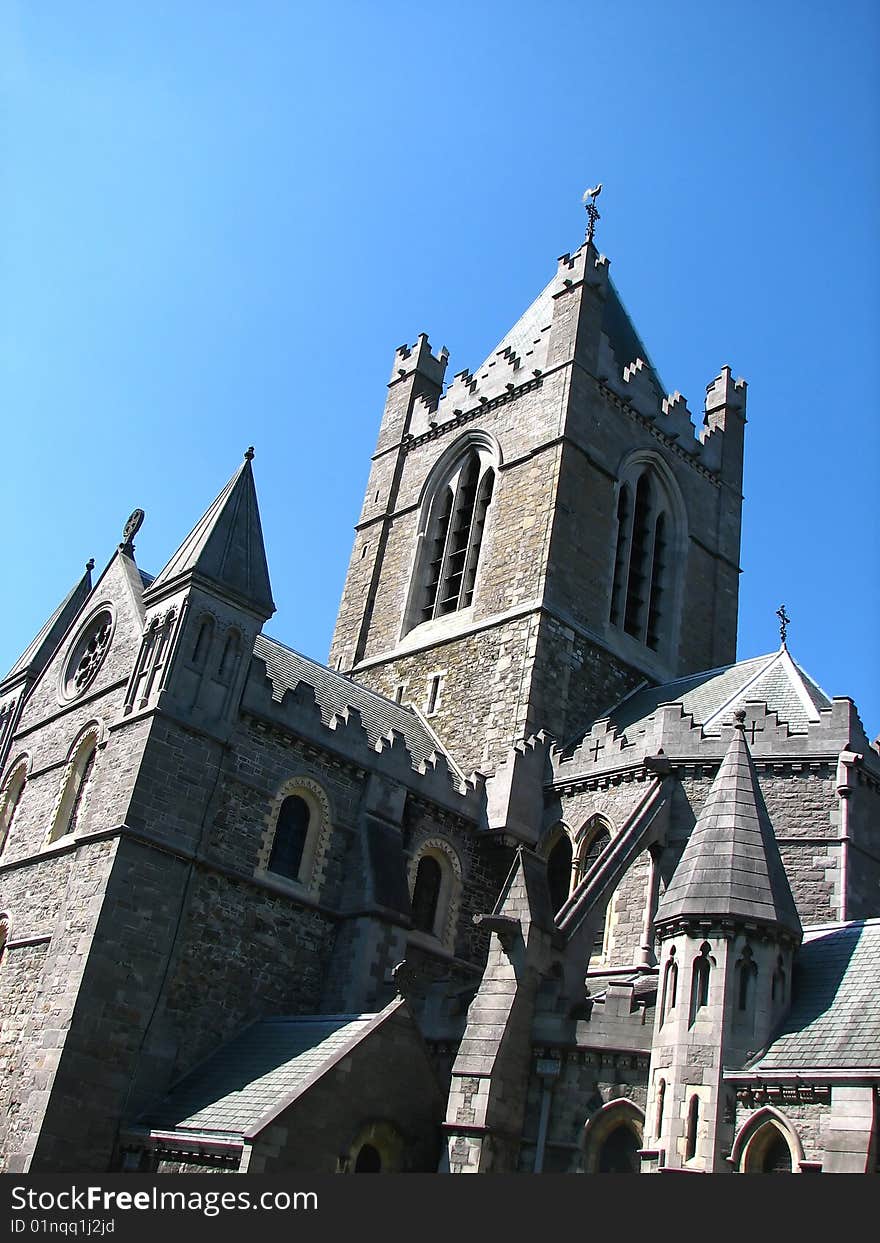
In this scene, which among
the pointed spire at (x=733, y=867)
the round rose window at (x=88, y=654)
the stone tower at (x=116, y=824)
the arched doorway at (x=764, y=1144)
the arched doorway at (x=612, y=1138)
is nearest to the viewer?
the arched doorway at (x=764, y=1144)

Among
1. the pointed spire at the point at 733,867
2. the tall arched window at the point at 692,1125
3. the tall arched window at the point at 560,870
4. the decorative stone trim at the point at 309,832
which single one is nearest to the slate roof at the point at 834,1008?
the pointed spire at the point at 733,867

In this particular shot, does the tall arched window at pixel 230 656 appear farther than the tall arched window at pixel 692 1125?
Yes

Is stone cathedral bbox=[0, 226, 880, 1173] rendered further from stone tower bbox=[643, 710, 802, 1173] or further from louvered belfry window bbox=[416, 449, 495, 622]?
louvered belfry window bbox=[416, 449, 495, 622]

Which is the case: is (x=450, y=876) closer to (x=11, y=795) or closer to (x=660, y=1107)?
(x=660, y=1107)

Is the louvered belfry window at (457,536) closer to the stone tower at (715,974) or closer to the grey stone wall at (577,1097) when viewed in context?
the stone tower at (715,974)

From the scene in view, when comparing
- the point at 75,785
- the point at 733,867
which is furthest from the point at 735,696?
the point at 75,785

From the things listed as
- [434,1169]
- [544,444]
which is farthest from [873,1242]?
[544,444]

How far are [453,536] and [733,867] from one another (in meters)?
17.4

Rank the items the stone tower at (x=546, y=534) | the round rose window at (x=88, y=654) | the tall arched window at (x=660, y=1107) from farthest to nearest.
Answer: the stone tower at (x=546, y=534) < the round rose window at (x=88, y=654) < the tall arched window at (x=660, y=1107)

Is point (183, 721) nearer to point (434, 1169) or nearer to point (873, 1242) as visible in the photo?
point (434, 1169)

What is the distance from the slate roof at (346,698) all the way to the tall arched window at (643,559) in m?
5.94

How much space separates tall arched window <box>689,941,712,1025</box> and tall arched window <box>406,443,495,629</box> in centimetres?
1549

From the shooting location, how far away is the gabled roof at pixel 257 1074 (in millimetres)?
16266

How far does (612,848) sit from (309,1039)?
6.22 metres
